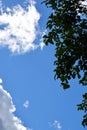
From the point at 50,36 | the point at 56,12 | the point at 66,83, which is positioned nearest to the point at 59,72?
the point at 66,83

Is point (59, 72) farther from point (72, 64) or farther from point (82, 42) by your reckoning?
point (82, 42)

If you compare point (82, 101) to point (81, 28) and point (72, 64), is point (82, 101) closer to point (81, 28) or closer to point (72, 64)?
point (72, 64)

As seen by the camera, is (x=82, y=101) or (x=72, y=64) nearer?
(x=72, y=64)

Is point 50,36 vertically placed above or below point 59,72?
above

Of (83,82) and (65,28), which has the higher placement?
(65,28)

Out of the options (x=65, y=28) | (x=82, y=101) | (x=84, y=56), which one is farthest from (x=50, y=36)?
(x=82, y=101)

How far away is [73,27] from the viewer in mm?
15320

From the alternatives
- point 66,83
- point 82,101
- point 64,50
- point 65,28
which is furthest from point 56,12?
point 82,101

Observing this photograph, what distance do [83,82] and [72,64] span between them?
1.44 metres

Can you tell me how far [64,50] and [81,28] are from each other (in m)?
1.27

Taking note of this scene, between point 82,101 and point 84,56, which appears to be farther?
point 82,101

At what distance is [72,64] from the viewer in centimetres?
1549

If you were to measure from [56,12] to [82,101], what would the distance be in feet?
15.1

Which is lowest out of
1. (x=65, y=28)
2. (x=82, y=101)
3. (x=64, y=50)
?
(x=82, y=101)
